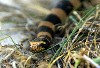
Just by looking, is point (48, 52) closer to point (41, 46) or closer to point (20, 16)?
point (41, 46)

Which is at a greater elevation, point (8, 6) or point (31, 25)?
point (8, 6)

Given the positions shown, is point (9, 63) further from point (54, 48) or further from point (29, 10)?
point (29, 10)

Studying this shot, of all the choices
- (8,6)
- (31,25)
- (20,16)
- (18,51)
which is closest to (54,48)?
(18,51)

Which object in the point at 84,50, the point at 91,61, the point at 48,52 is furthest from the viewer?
the point at 48,52

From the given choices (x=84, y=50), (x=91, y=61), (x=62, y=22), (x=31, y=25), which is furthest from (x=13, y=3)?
(x=91, y=61)

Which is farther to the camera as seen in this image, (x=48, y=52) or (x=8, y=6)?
(x=8, y=6)

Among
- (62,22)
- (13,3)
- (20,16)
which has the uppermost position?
(13,3)

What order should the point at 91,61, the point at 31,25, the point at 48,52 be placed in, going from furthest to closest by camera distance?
the point at 31,25
the point at 48,52
the point at 91,61
